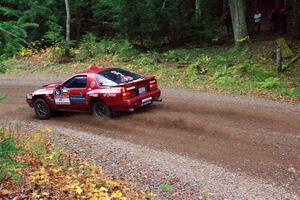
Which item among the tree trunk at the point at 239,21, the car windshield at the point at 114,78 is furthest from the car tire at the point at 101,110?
the tree trunk at the point at 239,21

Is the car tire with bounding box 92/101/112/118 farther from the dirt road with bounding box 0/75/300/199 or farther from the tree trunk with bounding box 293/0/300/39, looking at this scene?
the tree trunk with bounding box 293/0/300/39

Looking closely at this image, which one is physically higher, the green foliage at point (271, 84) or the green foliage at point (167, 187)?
the green foliage at point (271, 84)

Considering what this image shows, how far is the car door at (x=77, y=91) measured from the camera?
1346 centimetres

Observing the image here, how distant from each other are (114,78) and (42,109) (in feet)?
10.2

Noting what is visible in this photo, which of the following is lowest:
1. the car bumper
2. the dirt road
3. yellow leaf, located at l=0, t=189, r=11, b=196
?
the dirt road

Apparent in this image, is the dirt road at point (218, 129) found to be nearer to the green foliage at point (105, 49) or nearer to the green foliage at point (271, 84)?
the green foliage at point (271, 84)

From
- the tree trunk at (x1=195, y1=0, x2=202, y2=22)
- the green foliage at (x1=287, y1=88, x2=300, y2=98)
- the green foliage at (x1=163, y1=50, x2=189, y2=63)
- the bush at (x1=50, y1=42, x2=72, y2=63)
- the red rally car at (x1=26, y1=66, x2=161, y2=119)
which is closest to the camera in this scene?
the red rally car at (x1=26, y1=66, x2=161, y2=119)

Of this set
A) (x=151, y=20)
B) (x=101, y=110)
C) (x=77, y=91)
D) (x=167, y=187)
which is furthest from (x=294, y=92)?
(x=151, y=20)

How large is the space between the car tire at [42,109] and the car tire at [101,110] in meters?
1.90

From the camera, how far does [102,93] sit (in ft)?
42.4

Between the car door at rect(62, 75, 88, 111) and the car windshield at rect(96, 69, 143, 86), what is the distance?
→ 62 cm

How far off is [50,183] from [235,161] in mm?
3919

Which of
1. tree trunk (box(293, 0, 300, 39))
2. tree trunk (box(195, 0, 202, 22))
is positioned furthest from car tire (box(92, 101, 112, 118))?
tree trunk (box(195, 0, 202, 22))

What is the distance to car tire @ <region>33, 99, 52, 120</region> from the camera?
568 inches
